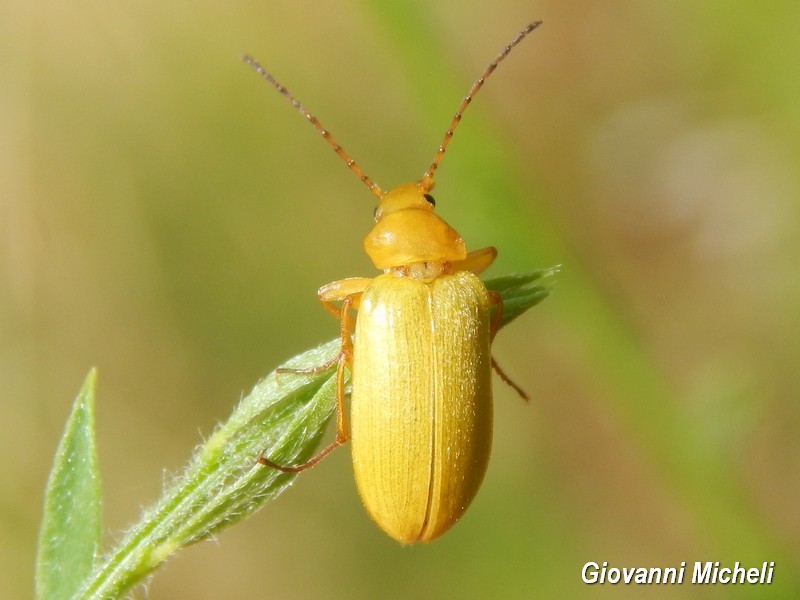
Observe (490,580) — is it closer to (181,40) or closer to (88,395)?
(88,395)

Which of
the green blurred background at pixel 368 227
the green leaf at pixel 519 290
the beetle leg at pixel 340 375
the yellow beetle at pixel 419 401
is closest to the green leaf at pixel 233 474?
the beetle leg at pixel 340 375

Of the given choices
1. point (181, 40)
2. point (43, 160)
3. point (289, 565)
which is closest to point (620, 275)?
point (289, 565)

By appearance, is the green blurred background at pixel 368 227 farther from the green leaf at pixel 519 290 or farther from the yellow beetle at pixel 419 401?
the green leaf at pixel 519 290

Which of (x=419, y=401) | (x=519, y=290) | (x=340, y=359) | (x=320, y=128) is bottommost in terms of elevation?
(x=419, y=401)

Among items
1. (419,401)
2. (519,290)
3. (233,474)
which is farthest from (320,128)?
(233,474)

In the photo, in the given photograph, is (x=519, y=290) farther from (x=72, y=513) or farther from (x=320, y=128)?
(x=72, y=513)

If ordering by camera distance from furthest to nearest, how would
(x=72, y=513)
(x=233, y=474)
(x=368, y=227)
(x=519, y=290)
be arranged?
(x=368, y=227)
(x=519, y=290)
(x=72, y=513)
(x=233, y=474)
